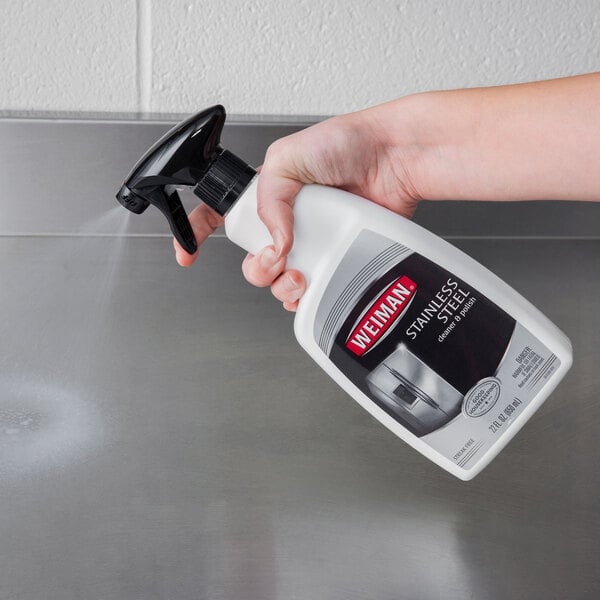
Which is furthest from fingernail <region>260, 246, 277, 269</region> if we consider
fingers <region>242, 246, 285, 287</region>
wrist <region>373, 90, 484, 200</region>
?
wrist <region>373, 90, 484, 200</region>

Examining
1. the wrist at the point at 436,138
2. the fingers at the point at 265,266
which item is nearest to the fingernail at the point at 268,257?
the fingers at the point at 265,266

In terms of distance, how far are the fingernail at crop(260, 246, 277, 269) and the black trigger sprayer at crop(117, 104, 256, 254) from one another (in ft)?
0.12

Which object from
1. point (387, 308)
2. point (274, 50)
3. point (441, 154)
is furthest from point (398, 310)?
point (274, 50)

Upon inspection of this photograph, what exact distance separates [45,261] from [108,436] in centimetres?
16

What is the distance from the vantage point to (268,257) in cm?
47

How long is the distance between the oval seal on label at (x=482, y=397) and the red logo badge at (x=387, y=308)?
2.7 inches

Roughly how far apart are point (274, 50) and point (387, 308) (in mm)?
248

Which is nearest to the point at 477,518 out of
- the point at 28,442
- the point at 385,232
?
the point at 385,232

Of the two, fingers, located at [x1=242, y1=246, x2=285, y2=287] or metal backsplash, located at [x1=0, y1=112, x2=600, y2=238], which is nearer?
fingers, located at [x1=242, y1=246, x2=285, y2=287]

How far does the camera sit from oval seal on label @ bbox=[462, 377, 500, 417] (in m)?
0.48

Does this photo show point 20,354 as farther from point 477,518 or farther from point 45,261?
point 477,518

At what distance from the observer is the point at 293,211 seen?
47 centimetres

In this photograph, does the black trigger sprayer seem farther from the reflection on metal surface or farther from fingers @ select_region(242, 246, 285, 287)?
the reflection on metal surface

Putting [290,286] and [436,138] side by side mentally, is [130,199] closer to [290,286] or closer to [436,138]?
[290,286]
